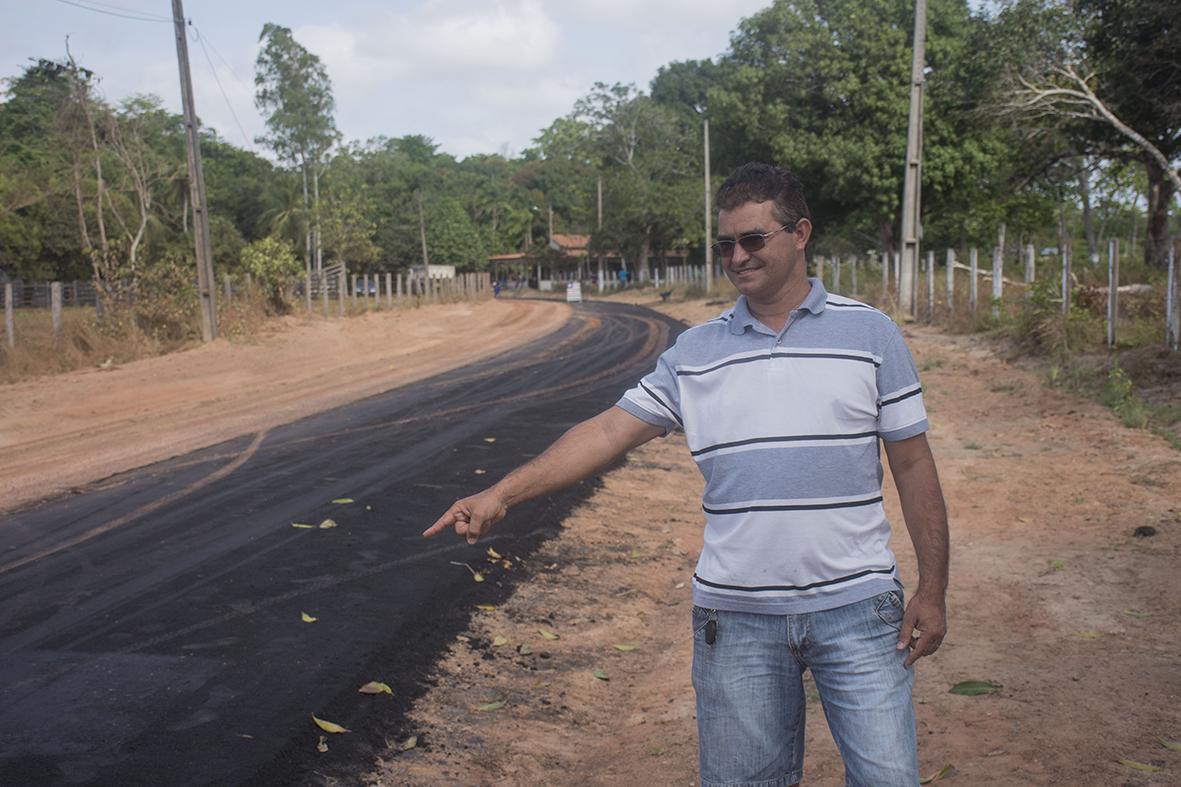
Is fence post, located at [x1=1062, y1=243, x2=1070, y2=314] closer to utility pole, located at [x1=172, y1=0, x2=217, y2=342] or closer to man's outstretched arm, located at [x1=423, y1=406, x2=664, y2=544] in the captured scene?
man's outstretched arm, located at [x1=423, y1=406, x2=664, y2=544]

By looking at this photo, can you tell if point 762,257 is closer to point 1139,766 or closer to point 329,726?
point 1139,766

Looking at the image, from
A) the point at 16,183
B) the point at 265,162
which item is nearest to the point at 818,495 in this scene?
the point at 16,183

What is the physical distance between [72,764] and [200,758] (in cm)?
48

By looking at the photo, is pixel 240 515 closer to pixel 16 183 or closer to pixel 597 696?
pixel 597 696

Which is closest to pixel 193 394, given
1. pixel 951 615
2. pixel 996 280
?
pixel 951 615

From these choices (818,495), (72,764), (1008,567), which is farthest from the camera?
(1008,567)

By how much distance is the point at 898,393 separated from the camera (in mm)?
2715

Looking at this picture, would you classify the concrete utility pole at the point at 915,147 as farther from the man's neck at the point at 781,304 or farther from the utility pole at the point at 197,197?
the man's neck at the point at 781,304

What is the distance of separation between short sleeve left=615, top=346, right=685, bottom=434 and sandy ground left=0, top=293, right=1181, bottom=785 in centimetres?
204

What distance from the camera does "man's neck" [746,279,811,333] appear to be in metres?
2.86

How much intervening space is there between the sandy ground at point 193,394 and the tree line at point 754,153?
3750 mm

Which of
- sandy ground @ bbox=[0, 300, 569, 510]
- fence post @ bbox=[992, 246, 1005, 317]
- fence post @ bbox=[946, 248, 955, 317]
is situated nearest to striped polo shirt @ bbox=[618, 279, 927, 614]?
sandy ground @ bbox=[0, 300, 569, 510]

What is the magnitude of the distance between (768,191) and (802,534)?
912mm

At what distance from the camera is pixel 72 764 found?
4.24 metres
